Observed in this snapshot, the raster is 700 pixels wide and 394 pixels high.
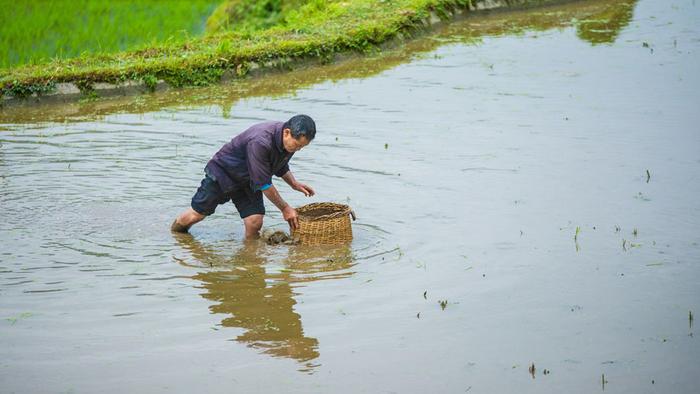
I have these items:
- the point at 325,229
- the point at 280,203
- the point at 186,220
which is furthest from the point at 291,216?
the point at 186,220

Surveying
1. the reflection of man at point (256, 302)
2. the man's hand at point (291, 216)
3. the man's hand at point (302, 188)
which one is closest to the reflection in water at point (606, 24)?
the man's hand at point (302, 188)

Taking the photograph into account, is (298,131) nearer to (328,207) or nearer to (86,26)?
(328,207)

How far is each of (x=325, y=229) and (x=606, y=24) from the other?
824 centimetres

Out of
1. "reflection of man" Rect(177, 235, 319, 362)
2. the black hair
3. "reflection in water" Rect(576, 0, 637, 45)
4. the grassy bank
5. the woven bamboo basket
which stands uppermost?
the grassy bank

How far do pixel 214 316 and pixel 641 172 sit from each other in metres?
3.93

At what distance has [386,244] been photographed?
619cm

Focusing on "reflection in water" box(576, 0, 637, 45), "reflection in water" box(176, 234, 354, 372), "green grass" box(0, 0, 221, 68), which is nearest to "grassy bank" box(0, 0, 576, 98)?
"green grass" box(0, 0, 221, 68)

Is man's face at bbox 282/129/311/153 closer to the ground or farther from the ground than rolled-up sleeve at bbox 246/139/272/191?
farther from the ground

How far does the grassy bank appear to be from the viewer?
33.0 ft

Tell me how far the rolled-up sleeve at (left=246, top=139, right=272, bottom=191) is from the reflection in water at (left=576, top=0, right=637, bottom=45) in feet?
23.8

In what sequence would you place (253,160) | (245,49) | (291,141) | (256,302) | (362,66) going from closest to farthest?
(256,302), (291,141), (253,160), (245,49), (362,66)

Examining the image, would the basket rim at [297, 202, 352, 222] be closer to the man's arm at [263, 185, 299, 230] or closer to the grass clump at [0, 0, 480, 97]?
the man's arm at [263, 185, 299, 230]

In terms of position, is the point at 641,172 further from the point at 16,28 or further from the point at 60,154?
the point at 16,28

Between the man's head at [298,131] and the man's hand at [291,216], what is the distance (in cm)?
39
